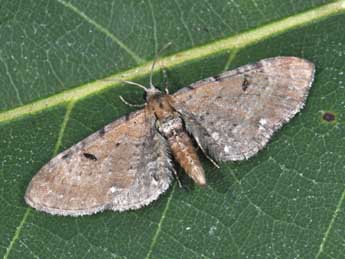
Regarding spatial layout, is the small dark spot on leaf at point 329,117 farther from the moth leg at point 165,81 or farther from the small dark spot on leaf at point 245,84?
the moth leg at point 165,81

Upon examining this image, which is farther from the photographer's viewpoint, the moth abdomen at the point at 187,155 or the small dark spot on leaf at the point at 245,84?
the small dark spot on leaf at the point at 245,84

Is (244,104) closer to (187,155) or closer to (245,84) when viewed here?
(245,84)

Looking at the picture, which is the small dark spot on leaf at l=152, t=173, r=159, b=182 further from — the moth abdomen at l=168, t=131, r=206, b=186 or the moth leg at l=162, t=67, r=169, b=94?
the moth leg at l=162, t=67, r=169, b=94

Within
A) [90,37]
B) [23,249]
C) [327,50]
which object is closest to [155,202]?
[23,249]

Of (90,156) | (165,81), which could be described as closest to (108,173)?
(90,156)

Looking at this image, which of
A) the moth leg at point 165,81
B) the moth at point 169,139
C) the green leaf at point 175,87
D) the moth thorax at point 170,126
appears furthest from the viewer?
the moth thorax at point 170,126

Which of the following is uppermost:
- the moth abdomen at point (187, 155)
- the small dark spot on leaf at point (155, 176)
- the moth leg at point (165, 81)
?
the moth leg at point (165, 81)

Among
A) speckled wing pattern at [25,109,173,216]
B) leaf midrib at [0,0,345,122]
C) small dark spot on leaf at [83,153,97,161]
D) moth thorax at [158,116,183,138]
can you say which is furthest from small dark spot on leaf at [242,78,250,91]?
small dark spot on leaf at [83,153,97,161]

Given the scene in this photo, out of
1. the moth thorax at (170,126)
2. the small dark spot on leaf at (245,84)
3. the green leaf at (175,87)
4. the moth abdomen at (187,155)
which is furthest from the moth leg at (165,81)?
the small dark spot on leaf at (245,84)
